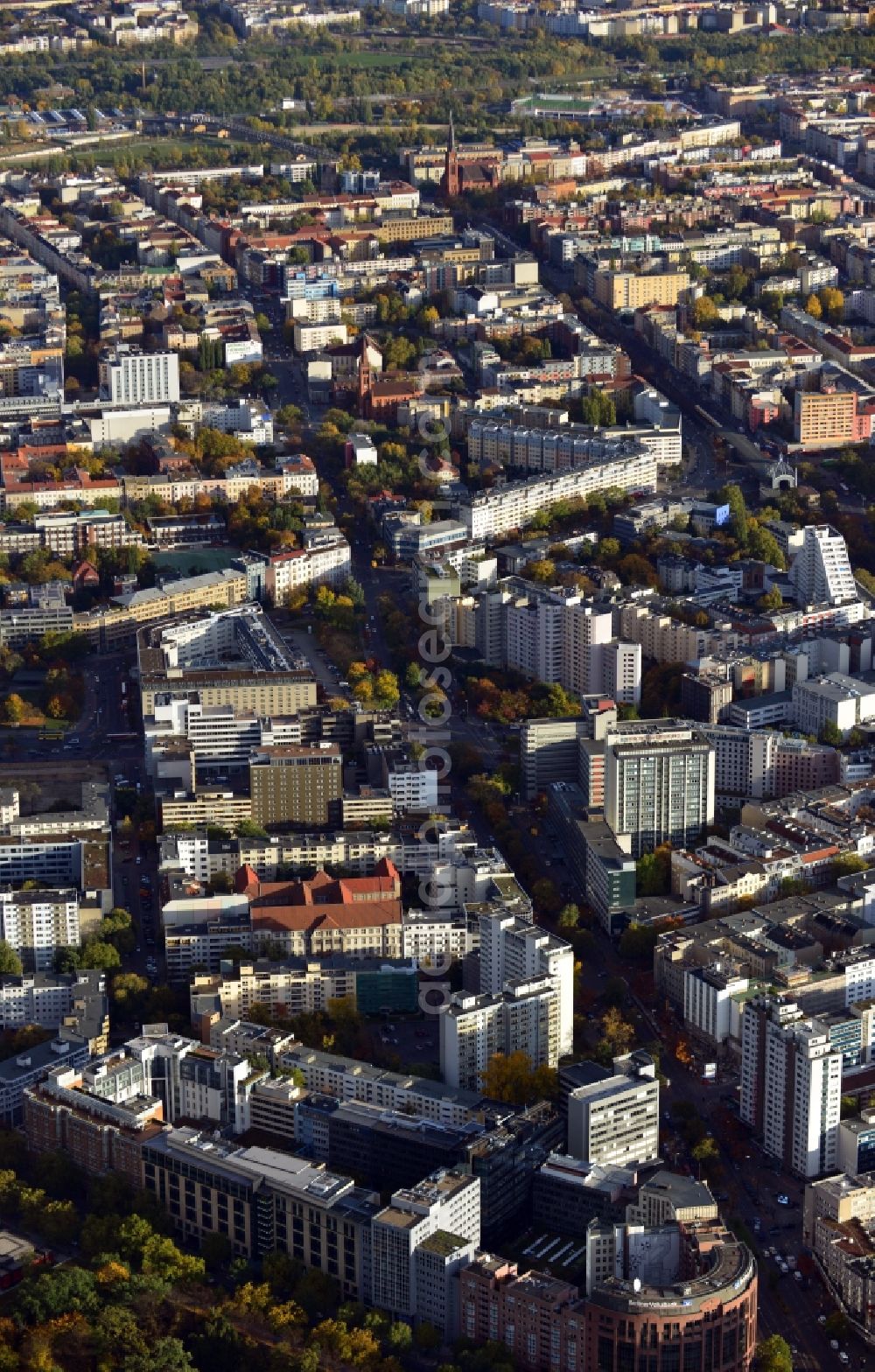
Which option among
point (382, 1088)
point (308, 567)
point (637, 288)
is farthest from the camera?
point (637, 288)

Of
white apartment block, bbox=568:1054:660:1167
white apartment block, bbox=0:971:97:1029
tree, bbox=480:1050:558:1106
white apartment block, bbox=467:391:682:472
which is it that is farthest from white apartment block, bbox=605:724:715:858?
white apartment block, bbox=467:391:682:472

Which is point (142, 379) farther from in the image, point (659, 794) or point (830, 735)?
point (659, 794)

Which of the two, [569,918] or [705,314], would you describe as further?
[705,314]

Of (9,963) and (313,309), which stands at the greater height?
(313,309)

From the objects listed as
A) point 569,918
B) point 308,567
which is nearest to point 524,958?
point 569,918

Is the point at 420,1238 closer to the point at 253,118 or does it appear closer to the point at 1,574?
the point at 1,574

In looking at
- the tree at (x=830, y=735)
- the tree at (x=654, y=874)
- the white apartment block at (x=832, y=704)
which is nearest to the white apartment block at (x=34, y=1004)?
the tree at (x=654, y=874)

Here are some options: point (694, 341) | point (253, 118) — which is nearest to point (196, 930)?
point (694, 341)
